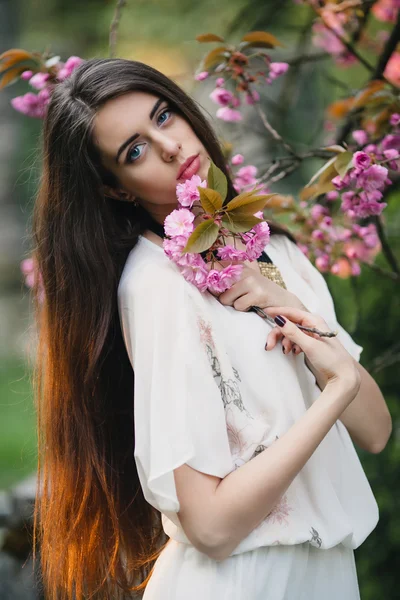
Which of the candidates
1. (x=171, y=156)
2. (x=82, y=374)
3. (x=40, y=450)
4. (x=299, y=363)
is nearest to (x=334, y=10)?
(x=171, y=156)

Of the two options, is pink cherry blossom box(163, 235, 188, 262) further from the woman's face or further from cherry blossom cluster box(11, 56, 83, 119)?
cherry blossom cluster box(11, 56, 83, 119)

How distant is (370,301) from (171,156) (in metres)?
1.45

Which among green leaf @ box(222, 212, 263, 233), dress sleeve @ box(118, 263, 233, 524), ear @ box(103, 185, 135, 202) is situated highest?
green leaf @ box(222, 212, 263, 233)

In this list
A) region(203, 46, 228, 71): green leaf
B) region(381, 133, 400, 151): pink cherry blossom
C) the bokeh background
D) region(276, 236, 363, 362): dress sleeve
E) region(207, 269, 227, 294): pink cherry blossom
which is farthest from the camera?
the bokeh background

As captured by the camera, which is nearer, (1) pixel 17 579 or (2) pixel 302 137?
(1) pixel 17 579

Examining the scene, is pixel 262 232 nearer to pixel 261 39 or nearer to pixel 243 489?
pixel 243 489

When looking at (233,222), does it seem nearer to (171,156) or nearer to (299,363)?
(171,156)

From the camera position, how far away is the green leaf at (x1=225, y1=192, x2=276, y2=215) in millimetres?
1178

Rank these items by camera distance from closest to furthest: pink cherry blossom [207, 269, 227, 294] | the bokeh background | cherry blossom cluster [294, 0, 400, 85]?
pink cherry blossom [207, 269, 227, 294] < cherry blossom cluster [294, 0, 400, 85] < the bokeh background

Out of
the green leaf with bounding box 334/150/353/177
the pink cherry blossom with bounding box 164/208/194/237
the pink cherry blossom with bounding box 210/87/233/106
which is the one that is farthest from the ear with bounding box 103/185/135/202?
the pink cherry blossom with bounding box 210/87/233/106

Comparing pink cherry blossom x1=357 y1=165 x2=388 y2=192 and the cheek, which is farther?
pink cherry blossom x1=357 y1=165 x2=388 y2=192

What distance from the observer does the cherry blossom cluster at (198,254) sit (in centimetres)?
122

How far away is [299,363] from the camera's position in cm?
138

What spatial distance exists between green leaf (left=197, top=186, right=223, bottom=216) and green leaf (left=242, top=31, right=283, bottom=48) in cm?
85
